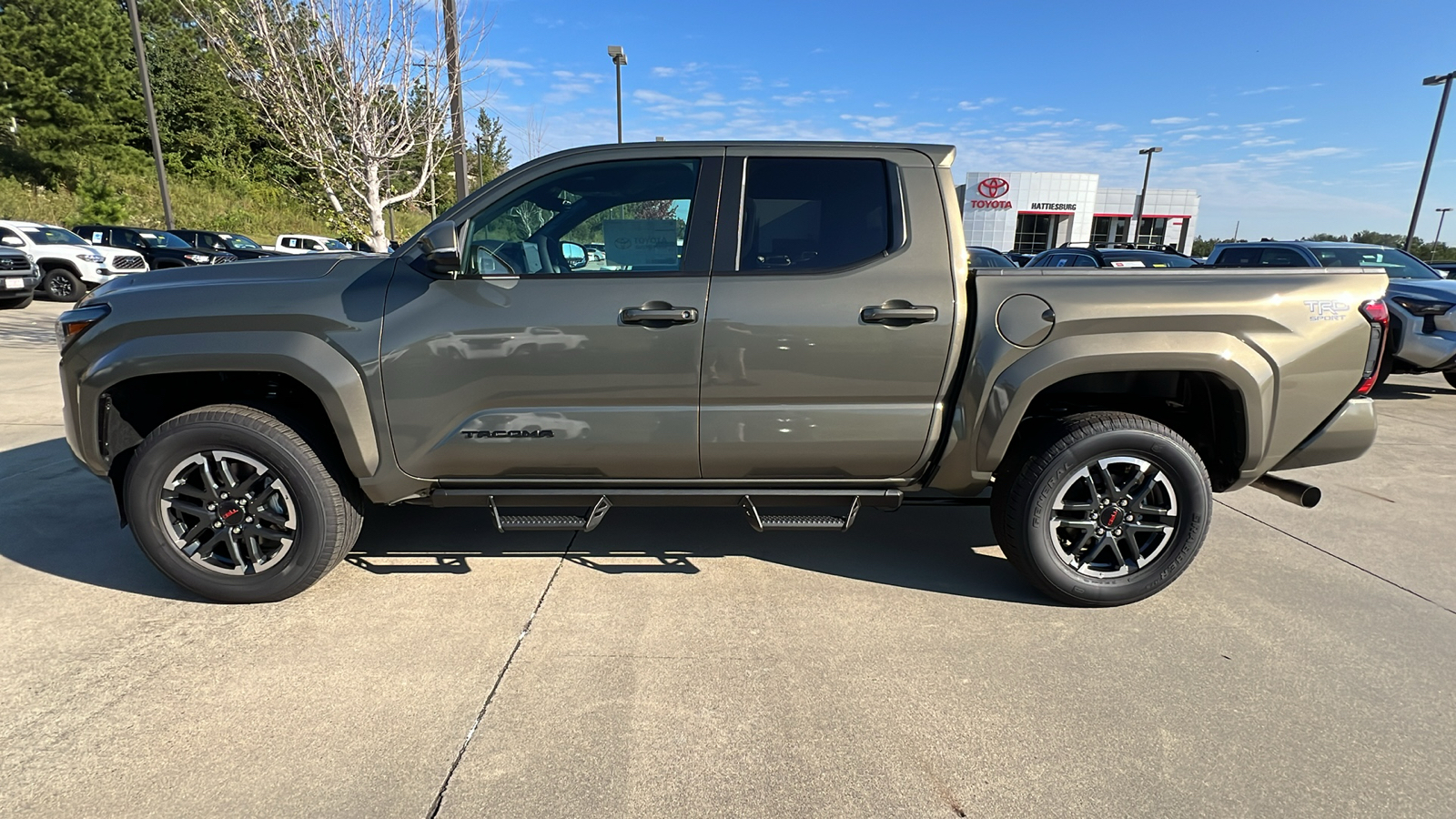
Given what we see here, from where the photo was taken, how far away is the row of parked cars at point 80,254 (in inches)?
520

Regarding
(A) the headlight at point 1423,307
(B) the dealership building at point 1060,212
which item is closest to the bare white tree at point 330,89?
(A) the headlight at point 1423,307

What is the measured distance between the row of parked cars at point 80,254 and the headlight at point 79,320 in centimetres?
753

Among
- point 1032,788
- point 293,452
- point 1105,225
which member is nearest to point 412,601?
point 293,452

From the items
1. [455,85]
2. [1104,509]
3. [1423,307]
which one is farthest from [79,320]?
[1423,307]

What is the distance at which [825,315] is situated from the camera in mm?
2934

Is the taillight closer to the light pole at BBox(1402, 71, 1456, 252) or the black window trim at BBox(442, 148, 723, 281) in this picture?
the black window trim at BBox(442, 148, 723, 281)

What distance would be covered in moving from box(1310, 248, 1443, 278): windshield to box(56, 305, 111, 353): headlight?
11759mm

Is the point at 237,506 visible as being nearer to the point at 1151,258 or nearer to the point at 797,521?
the point at 797,521

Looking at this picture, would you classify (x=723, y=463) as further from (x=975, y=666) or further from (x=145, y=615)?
(x=145, y=615)

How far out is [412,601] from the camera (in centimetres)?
318

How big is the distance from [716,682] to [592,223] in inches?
79.3

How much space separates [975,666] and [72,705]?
10.3ft

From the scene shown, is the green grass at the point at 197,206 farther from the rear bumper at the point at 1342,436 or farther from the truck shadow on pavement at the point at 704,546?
the rear bumper at the point at 1342,436

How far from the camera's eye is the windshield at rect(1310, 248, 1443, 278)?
356 inches
